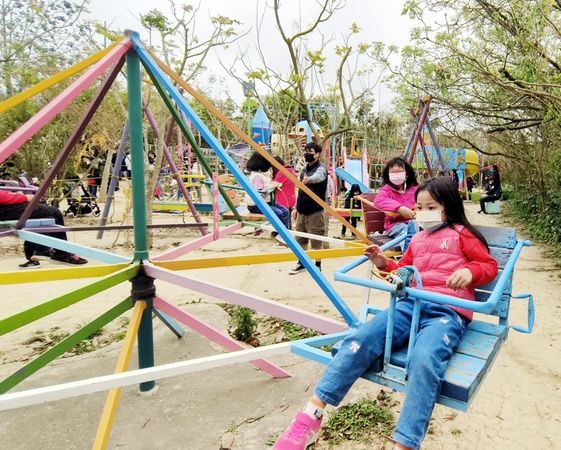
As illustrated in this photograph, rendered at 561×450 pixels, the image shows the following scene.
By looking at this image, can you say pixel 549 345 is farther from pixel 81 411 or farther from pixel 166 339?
pixel 81 411

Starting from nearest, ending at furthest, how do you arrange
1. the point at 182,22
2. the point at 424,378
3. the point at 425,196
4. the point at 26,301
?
the point at 424,378, the point at 425,196, the point at 26,301, the point at 182,22

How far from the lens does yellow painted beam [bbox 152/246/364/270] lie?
235 centimetres

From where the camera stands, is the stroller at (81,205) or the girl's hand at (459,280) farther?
the stroller at (81,205)

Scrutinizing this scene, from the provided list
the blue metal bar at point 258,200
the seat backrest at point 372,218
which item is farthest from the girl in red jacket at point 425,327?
the seat backrest at point 372,218

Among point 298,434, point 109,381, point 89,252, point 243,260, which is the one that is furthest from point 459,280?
point 89,252

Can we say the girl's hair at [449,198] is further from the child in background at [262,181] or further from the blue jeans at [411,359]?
the child in background at [262,181]

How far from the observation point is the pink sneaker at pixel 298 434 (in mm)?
1454

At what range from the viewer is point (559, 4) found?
475 cm

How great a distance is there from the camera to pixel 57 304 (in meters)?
1.83

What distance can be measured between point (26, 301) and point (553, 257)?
6662mm

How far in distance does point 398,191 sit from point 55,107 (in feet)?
8.53

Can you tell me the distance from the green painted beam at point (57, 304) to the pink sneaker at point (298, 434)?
1.06m

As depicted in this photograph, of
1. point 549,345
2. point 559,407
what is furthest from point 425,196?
point 549,345

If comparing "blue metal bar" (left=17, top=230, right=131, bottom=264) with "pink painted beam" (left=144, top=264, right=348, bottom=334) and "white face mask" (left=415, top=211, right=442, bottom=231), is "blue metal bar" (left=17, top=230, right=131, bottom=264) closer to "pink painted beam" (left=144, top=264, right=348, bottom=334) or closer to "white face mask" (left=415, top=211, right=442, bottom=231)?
"pink painted beam" (left=144, top=264, right=348, bottom=334)
